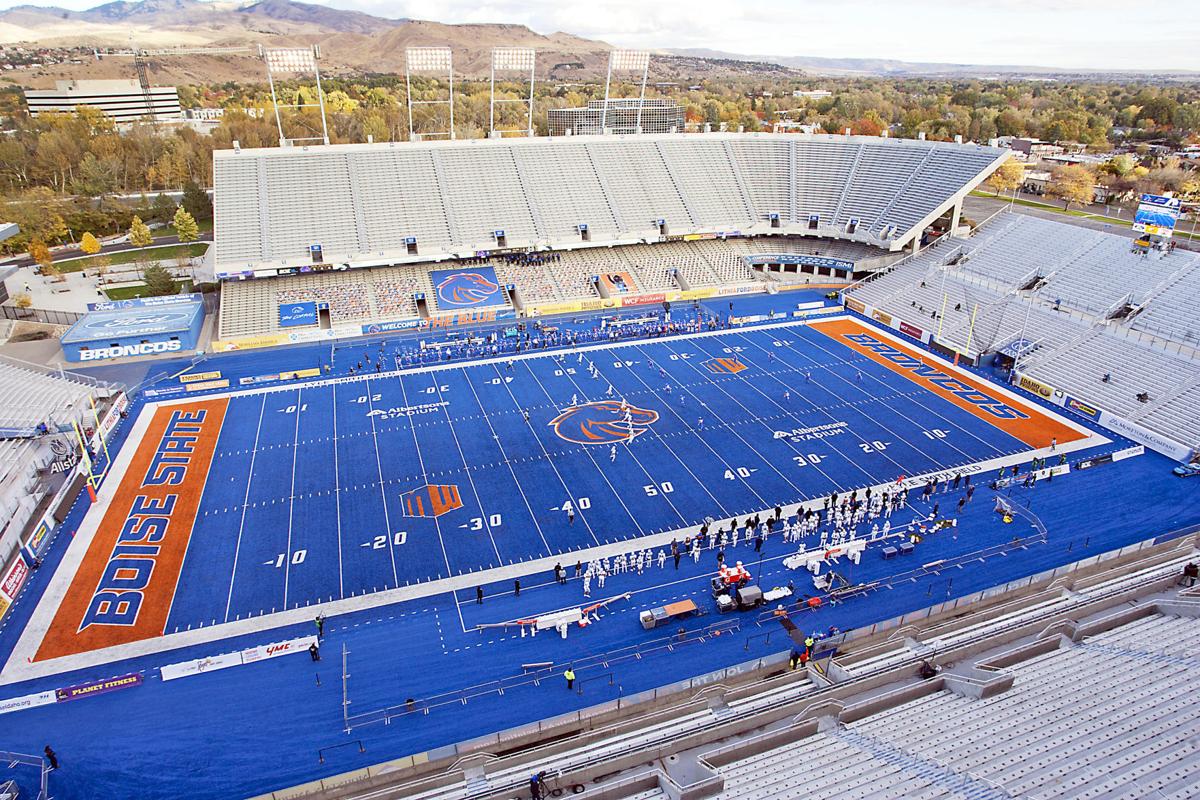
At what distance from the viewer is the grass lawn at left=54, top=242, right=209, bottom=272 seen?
51375mm

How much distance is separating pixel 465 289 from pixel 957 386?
1086 inches

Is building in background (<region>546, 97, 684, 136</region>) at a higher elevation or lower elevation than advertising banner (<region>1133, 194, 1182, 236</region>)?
higher

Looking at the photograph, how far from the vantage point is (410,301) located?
4234cm

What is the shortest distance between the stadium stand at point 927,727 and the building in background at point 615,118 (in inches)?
1876

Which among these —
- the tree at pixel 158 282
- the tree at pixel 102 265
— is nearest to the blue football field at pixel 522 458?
the tree at pixel 158 282

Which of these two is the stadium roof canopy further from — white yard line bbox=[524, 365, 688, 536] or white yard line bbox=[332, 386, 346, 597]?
white yard line bbox=[524, 365, 688, 536]

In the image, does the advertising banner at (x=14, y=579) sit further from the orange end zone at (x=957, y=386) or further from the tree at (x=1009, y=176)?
the tree at (x=1009, y=176)

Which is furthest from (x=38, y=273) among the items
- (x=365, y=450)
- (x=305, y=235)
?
(x=365, y=450)

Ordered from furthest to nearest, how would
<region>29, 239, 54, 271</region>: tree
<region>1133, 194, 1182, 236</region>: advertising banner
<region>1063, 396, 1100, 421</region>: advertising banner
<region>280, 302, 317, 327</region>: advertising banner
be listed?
<region>29, 239, 54, 271</region>: tree
<region>280, 302, 317, 327</region>: advertising banner
<region>1133, 194, 1182, 236</region>: advertising banner
<region>1063, 396, 1100, 421</region>: advertising banner

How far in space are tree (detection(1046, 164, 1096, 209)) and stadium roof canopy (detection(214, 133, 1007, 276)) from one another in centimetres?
1495

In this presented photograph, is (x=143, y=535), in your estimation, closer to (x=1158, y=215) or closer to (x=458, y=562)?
(x=458, y=562)

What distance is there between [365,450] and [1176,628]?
24.9 metres

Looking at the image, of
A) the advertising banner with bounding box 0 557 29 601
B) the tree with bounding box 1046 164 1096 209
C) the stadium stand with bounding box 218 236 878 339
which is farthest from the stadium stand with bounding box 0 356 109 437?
the tree with bounding box 1046 164 1096 209

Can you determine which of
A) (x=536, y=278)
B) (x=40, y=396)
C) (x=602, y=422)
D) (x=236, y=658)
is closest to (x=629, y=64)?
(x=536, y=278)
